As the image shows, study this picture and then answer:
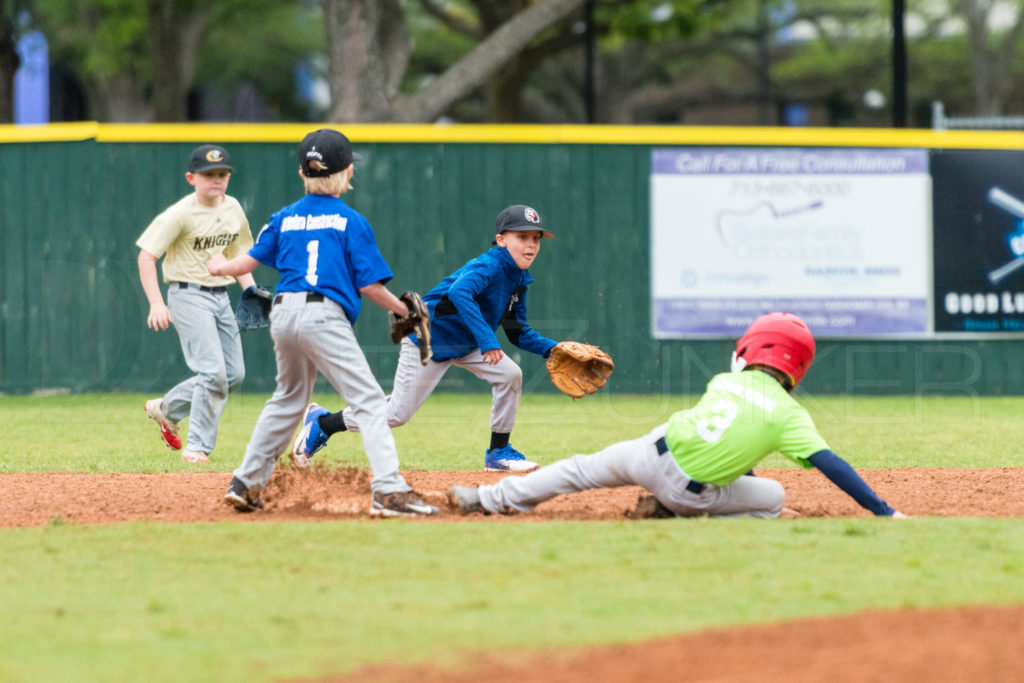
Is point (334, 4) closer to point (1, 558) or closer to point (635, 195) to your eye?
point (635, 195)

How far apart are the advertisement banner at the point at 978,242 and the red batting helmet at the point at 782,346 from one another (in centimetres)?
879

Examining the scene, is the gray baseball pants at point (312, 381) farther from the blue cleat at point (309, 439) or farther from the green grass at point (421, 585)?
the blue cleat at point (309, 439)

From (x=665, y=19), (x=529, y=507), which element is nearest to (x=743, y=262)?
(x=529, y=507)

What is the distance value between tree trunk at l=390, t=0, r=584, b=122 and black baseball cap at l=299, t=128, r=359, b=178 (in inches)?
441

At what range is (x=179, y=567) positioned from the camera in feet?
14.7

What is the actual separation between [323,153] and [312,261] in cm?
49

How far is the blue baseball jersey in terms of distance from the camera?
5.37 metres

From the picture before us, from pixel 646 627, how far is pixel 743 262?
387 inches

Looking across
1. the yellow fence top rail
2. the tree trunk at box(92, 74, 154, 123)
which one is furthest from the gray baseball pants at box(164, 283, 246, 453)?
the tree trunk at box(92, 74, 154, 123)

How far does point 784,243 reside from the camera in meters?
13.1

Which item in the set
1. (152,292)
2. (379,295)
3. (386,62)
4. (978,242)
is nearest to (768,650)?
(379,295)

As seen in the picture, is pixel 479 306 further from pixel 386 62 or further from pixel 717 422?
pixel 386 62

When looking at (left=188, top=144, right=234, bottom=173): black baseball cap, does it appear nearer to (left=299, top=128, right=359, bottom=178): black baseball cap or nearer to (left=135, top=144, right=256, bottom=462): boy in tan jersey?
(left=135, top=144, right=256, bottom=462): boy in tan jersey

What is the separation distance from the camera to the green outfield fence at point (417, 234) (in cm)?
1285
